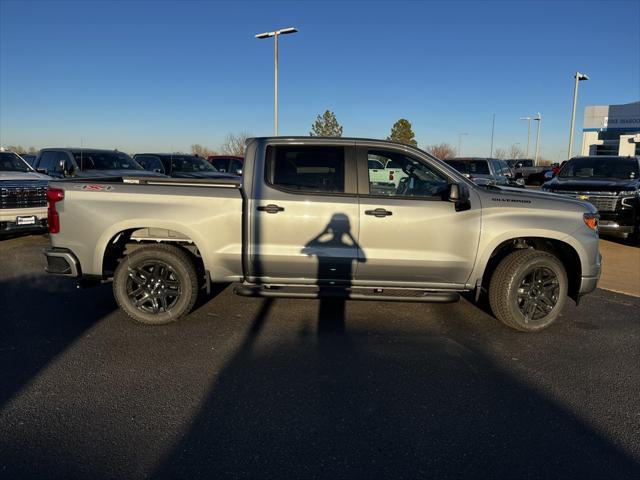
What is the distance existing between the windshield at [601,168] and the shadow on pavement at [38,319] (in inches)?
417

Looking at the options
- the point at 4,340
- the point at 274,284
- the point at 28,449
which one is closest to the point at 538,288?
the point at 274,284

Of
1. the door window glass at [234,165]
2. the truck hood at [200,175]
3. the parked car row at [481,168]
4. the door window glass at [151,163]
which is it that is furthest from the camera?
the door window glass at [234,165]

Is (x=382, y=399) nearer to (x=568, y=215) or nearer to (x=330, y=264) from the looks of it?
(x=330, y=264)

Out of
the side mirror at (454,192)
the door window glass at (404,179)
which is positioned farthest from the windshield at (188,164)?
the side mirror at (454,192)

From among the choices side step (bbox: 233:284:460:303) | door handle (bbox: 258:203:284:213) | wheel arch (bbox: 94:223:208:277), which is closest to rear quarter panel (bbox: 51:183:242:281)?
wheel arch (bbox: 94:223:208:277)

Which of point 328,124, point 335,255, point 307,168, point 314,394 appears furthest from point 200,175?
point 328,124

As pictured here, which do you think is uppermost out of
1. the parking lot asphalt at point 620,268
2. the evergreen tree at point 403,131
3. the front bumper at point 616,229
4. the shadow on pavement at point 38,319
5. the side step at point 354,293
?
the evergreen tree at point 403,131

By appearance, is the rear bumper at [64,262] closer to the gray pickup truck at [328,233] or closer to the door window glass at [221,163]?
the gray pickup truck at [328,233]

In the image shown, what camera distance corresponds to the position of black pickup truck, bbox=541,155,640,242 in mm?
9727

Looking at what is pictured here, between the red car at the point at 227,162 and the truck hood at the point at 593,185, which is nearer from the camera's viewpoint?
the truck hood at the point at 593,185

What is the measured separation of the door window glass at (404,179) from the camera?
4.98 meters

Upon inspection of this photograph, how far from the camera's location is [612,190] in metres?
9.88

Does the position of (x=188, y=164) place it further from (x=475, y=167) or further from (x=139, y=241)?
(x=139, y=241)

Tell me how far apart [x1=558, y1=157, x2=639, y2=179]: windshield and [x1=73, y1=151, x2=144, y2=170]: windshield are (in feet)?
35.2
